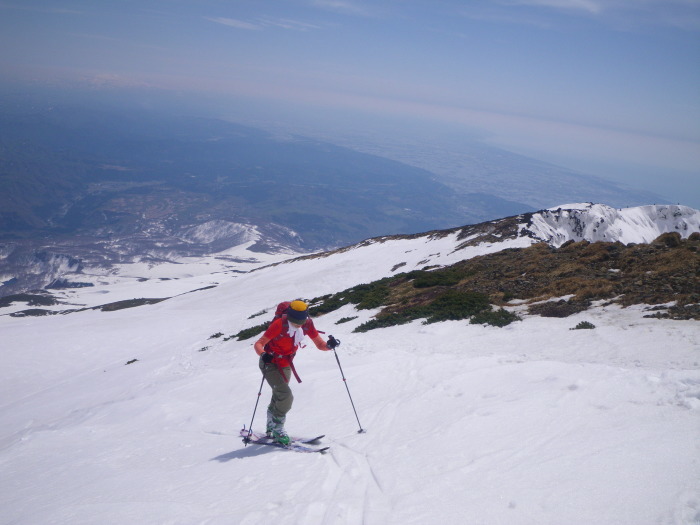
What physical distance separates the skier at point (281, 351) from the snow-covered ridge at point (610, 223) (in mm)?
39536

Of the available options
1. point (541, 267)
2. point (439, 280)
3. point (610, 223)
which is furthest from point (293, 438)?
point (610, 223)

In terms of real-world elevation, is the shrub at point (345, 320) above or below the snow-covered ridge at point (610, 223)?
below

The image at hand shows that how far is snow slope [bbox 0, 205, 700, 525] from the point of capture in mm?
5129

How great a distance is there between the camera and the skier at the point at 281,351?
769 centimetres

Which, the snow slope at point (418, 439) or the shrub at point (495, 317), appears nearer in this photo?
the snow slope at point (418, 439)

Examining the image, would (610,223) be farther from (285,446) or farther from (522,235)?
(285,446)

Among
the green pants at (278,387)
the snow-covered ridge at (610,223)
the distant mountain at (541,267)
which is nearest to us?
the green pants at (278,387)

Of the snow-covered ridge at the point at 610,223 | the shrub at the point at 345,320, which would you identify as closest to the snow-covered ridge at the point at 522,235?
the snow-covered ridge at the point at 610,223

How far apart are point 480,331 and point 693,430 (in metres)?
8.71

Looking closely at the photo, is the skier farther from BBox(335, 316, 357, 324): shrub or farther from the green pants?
BBox(335, 316, 357, 324): shrub

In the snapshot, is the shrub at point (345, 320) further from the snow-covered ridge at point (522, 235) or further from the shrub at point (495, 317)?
the snow-covered ridge at point (522, 235)

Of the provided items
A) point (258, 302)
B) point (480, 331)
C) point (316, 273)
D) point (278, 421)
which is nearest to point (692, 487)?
point (278, 421)

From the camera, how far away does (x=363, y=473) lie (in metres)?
6.46

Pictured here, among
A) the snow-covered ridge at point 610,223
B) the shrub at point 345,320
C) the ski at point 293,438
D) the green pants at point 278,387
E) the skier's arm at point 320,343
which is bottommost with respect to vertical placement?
the shrub at point 345,320
